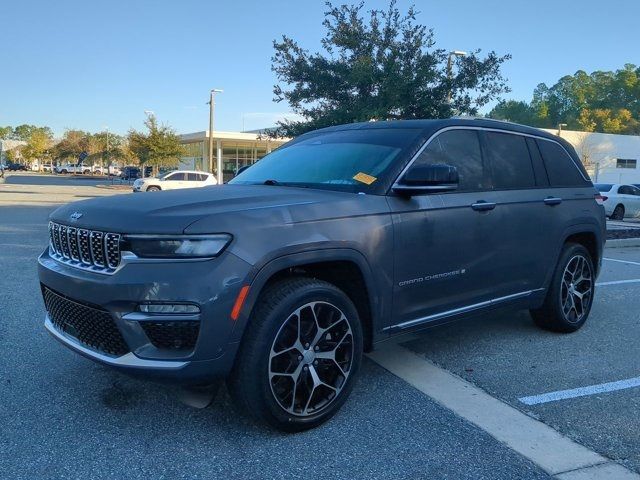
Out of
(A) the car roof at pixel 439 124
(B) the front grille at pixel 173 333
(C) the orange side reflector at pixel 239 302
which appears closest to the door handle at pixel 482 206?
(A) the car roof at pixel 439 124

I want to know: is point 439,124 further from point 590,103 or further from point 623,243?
point 590,103

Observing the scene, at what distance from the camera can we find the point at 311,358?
10.7 ft

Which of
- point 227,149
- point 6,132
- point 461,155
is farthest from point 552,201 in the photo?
point 6,132

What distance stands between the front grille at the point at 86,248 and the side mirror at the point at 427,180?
1787 millimetres

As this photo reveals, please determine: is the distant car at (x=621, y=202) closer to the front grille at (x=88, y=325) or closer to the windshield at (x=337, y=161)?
the windshield at (x=337, y=161)

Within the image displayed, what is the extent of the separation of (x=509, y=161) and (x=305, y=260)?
7.88ft

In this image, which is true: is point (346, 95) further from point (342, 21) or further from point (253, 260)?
point (253, 260)

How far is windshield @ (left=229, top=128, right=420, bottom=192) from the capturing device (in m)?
3.87

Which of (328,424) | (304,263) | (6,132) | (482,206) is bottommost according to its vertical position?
(328,424)

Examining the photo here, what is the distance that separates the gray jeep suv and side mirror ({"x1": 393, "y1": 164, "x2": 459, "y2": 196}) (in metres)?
0.01

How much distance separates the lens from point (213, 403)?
3.63 meters

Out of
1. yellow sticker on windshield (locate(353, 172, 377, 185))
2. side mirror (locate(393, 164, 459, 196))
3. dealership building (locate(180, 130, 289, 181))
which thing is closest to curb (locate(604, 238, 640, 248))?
side mirror (locate(393, 164, 459, 196))

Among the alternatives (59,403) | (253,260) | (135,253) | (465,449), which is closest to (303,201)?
(253,260)

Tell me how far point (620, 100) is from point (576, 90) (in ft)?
30.3
